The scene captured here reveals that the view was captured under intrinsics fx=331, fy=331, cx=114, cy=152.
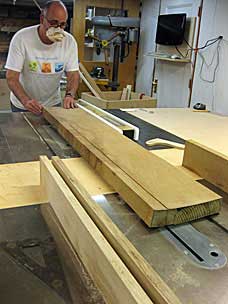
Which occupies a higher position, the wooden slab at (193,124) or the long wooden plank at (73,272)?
the wooden slab at (193,124)

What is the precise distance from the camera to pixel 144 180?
89cm

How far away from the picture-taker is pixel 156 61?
4.34 m

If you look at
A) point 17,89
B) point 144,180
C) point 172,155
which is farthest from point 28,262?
point 17,89

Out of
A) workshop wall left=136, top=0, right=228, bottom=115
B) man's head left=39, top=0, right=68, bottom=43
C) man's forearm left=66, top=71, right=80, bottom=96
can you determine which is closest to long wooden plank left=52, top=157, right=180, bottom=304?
man's head left=39, top=0, right=68, bottom=43

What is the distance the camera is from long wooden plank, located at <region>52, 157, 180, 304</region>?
0.52 m

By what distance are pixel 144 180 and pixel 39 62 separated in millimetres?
1354

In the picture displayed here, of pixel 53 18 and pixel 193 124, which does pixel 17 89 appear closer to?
pixel 53 18

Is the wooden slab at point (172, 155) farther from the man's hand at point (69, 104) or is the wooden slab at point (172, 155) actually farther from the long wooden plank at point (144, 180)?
the man's hand at point (69, 104)

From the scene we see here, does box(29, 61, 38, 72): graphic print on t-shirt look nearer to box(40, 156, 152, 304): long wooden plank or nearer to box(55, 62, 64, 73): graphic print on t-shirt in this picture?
box(55, 62, 64, 73): graphic print on t-shirt

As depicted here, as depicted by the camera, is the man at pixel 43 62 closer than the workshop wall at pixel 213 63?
Yes

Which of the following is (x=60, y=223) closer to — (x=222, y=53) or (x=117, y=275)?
(x=117, y=275)

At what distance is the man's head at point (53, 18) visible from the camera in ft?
6.01

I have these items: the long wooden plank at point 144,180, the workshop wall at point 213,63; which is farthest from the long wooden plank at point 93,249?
the workshop wall at point 213,63

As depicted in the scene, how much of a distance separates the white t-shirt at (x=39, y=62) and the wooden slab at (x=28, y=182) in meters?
0.96
